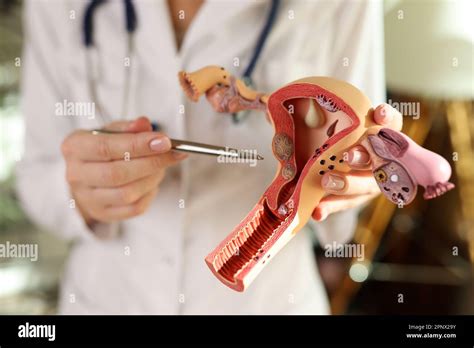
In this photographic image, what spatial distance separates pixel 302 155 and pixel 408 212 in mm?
339

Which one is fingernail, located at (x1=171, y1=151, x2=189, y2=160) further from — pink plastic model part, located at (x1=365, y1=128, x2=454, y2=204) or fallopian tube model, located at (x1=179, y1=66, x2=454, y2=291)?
pink plastic model part, located at (x1=365, y1=128, x2=454, y2=204)

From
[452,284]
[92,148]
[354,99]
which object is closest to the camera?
[354,99]

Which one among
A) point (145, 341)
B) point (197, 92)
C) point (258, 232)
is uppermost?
point (197, 92)

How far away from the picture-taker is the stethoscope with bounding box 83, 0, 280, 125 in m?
0.51

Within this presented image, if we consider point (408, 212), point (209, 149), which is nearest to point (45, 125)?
point (209, 149)

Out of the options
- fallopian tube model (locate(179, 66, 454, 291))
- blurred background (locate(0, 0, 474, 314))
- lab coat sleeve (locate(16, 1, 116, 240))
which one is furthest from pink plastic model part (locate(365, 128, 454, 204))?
lab coat sleeve (locate(16, 1, 116, 240))

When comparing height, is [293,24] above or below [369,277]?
above

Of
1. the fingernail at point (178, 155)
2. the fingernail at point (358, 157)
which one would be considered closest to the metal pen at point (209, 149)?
the fingernail at point (178, 155)

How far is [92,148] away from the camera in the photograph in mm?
471

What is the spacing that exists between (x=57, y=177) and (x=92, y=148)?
4.4 inches

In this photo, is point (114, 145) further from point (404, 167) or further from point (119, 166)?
point (404, 167)

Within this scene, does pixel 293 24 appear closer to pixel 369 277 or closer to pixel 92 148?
pixel 92 148

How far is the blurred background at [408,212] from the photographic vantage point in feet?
1.94

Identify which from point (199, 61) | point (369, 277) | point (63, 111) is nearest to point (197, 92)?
point (199, 61)
